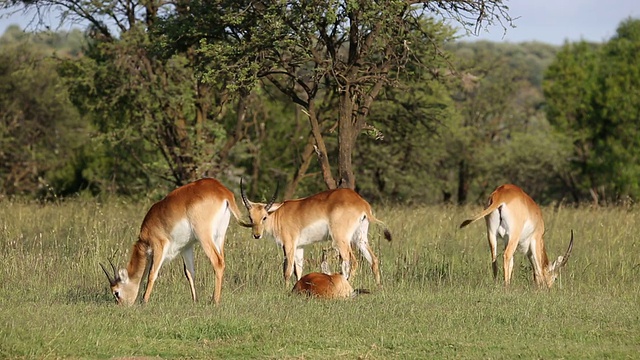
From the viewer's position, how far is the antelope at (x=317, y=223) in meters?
11.9

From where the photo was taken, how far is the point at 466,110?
40.9m

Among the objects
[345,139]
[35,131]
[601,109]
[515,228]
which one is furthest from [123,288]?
[601,109]

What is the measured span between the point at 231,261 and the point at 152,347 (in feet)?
16.0

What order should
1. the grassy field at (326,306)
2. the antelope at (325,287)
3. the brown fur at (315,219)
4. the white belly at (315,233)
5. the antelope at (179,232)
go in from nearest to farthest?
the grassy field at (326,306)
the antelope at (179,232)
the antelope at (325,287)
the brown fur at (315,219)
the white belly at (315,233)

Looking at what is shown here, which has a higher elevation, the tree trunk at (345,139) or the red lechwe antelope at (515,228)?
the tree trunk at (345,139)

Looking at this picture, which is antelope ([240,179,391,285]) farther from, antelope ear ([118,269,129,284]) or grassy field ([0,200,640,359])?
antelope ear ([118,269,129,284])

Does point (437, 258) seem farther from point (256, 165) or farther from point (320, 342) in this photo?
point (256, 165)

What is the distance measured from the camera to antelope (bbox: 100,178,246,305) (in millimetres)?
10086

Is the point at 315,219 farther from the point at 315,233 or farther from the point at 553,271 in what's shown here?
the point at 553,271

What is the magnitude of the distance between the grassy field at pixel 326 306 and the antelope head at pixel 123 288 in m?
0.12

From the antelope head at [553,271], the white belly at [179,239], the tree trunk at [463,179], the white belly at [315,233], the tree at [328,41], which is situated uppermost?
the tree at [328,41]

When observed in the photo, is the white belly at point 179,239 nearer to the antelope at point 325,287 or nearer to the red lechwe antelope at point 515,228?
the antelope at point 325,287

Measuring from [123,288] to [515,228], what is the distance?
4912 millimetres

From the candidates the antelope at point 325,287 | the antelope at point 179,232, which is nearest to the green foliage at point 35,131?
the antelope at point 179,232
